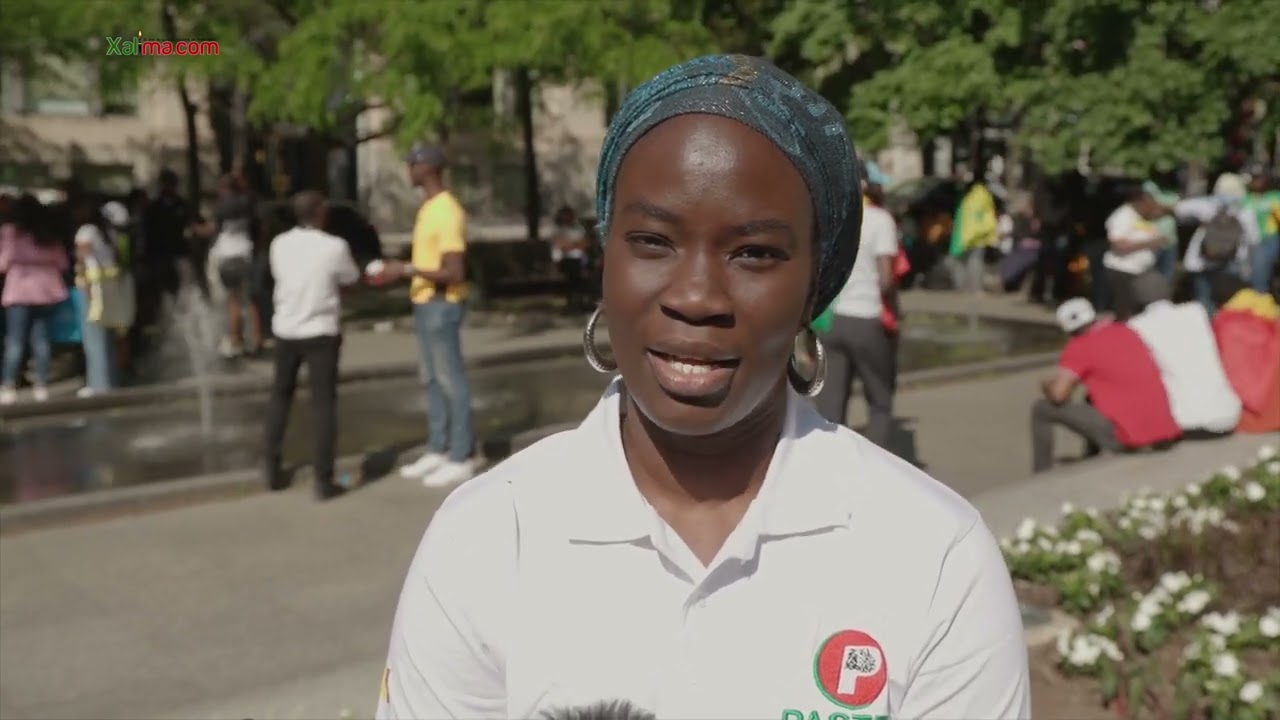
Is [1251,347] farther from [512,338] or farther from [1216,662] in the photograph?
[512,338]

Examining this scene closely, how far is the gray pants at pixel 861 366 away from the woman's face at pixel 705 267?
20.5 feet

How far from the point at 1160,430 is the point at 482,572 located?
7.58 m

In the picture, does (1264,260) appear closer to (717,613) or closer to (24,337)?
(24,337)

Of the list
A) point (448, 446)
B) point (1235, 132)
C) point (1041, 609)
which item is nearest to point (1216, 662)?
point (1041, 609)

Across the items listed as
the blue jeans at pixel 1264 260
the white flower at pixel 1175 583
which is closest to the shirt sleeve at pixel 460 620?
the white flower at pixel 1175 583

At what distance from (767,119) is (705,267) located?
20cm

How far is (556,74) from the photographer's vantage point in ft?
53.5

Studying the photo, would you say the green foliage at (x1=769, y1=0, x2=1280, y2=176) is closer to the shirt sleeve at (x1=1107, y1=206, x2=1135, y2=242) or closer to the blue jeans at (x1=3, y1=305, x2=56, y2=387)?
the shirt sleeve at (x1=1107, y1=206, x2=1135, y2=242)

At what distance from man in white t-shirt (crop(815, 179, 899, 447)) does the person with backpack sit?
7070mm

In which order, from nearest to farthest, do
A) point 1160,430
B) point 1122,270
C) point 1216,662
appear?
point 1216,662, point 1160,430, point 1122,270

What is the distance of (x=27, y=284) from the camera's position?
1180 cm

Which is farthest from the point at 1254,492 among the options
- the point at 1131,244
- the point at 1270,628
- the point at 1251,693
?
the point at 1131,244

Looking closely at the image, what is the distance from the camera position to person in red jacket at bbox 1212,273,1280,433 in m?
8.95

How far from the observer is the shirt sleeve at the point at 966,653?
1.71m
